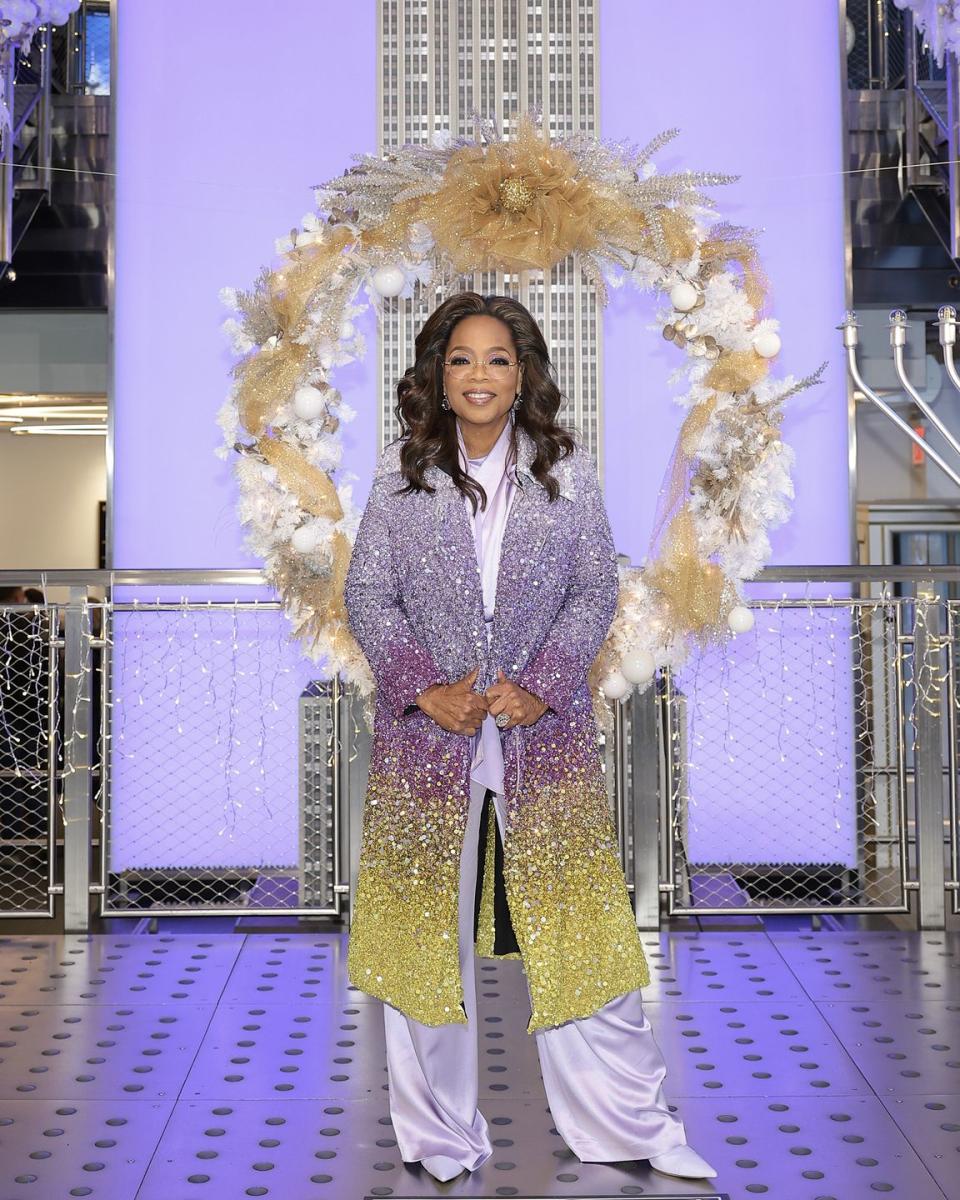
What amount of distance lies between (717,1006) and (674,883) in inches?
33.3

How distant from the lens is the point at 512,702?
7.84 ft

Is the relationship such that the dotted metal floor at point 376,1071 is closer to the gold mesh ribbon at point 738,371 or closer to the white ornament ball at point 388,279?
the gold mesh ribbon at point 738,371

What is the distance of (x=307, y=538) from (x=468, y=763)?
0.92 metres

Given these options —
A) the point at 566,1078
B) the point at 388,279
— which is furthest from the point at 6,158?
the point at 566,1078

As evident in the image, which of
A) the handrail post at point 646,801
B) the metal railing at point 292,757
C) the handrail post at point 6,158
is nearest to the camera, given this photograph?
the handrail post at point 646,801

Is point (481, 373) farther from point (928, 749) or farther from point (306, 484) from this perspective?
point (928, 749)

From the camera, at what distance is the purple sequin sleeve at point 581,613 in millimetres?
2445

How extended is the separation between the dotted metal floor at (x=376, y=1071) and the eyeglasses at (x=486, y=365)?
137 centimetres

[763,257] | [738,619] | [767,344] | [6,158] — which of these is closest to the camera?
[767,344]

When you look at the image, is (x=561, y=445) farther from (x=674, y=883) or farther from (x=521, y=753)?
(x=674, y=883)

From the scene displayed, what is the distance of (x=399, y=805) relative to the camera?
246 cm

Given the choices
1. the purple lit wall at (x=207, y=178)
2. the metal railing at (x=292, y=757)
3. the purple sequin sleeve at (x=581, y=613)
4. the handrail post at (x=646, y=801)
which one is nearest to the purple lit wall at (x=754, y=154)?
the metal railing at (x=292, y=757)

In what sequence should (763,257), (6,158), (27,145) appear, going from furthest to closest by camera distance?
(27,145) → (763,257) → (6,158)

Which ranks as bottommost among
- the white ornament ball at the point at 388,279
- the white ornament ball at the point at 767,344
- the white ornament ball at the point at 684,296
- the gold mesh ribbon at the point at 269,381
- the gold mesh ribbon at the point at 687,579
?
the gold mesh ribbon at the point at 687,579
